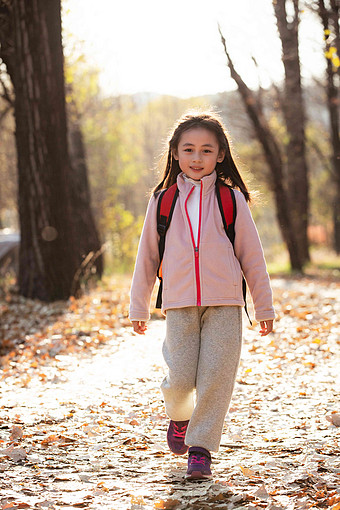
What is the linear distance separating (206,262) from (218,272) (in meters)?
0.08

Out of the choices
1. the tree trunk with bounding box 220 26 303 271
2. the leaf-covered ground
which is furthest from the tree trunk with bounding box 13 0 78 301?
the tree trunk with bounding box 220 26 303 271

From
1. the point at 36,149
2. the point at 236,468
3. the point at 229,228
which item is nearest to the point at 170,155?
the point at 229,228

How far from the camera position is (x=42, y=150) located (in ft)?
32.2

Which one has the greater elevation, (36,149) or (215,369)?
(36,149)

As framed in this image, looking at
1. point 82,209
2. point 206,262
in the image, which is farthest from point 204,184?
point 82,209

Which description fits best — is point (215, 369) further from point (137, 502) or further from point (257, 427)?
point (257, 427)

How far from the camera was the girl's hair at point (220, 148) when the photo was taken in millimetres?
3840

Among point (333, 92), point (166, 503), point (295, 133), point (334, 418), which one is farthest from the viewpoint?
point (295, 133)

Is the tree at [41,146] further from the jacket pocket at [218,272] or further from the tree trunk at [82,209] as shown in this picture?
the jacket pocket at [218,272]

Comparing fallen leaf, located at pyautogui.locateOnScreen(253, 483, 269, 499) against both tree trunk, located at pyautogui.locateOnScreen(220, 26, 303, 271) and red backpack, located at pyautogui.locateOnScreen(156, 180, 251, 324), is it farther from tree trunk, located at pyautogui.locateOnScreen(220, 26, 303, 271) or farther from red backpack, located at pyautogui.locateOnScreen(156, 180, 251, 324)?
tree trunk, located at pyautogui.locateOnScreen(220, 26, 303, 271)

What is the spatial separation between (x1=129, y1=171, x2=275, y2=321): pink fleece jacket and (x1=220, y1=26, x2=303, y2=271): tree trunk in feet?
45.8

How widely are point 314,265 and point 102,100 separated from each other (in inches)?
442

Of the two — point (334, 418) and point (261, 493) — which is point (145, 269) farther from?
point (334, 418)

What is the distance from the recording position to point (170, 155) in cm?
402
